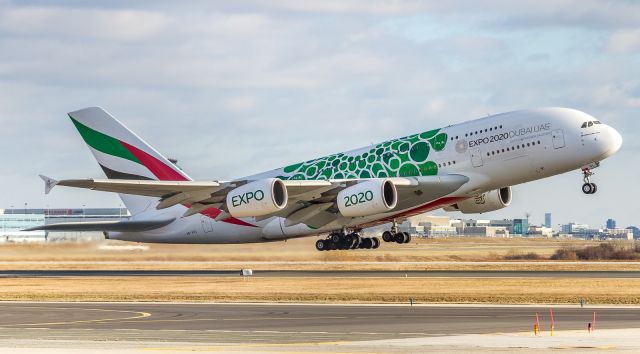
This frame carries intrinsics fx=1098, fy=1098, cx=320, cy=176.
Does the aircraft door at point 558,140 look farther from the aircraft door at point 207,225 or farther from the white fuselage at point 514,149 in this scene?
the aircraft door at point 207,225

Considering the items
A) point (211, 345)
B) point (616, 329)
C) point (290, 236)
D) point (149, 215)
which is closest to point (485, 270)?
point (290, 236)

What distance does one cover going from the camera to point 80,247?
2830 inches

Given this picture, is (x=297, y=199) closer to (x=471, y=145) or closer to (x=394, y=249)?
(x=471, y=145)

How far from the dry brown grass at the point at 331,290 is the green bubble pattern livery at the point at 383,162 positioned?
19.7 ft

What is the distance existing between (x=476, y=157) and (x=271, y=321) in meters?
19.4

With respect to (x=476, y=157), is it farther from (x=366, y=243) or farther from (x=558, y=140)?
(x=366, y=243)

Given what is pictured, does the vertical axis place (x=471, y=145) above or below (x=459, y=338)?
above

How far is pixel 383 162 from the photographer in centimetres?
5934

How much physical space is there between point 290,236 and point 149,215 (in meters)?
10.2

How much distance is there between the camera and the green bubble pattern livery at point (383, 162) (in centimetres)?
5756

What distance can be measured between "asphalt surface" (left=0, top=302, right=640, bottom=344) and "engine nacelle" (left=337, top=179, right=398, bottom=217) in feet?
30.7

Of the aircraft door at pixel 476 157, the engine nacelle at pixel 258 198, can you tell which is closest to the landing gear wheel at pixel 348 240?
the engine nacelle at pixel 258 198

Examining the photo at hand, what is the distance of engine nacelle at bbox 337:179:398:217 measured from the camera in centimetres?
5534

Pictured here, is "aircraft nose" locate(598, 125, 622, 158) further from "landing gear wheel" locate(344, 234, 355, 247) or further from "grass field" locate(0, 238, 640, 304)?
"landing gear wheel" locate(344, 234, 355, 247)
